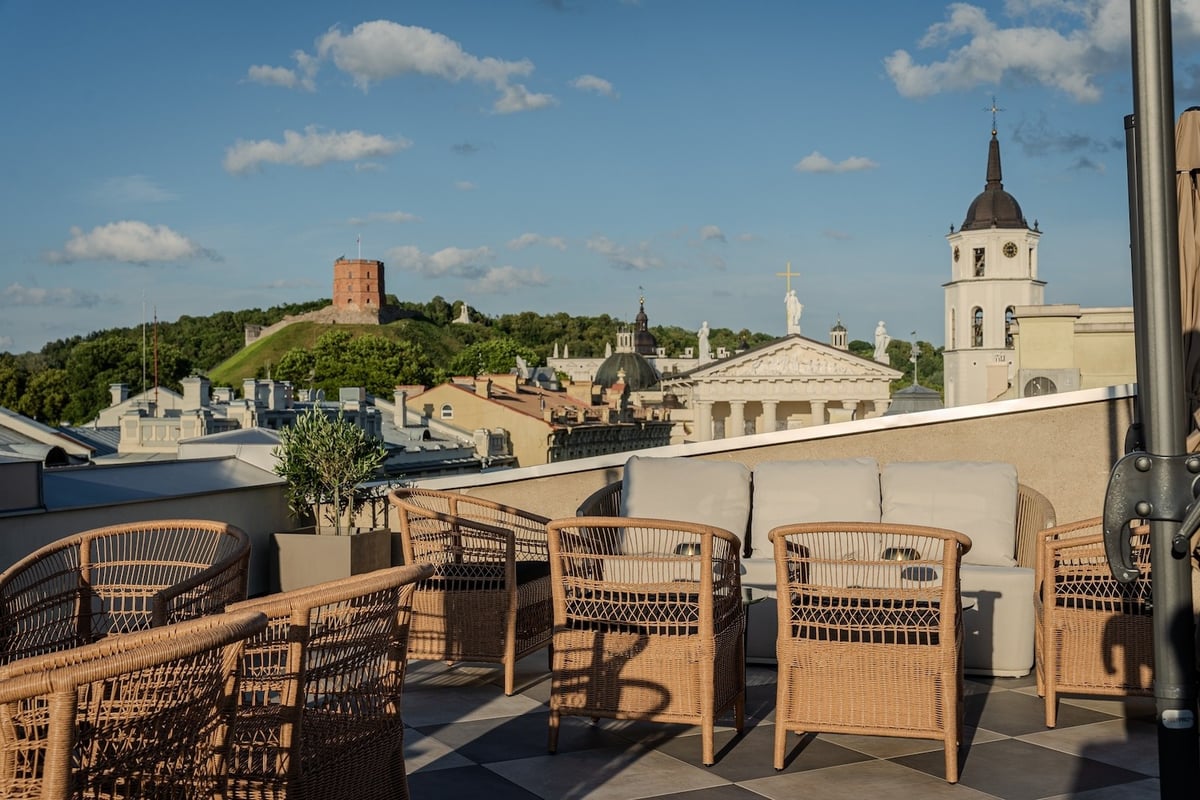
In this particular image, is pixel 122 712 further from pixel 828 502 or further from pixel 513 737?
pixel 828 502

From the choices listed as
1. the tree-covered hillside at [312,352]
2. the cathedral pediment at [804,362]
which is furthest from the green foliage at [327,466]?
the tree-covered hillside at [312,352]

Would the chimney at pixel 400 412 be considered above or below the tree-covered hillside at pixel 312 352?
below

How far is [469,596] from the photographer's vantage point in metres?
4.52

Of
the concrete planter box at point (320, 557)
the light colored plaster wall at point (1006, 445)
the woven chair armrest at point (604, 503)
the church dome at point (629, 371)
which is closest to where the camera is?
the woven chair armrest at point (604, 503)

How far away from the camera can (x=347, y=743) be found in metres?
2.34

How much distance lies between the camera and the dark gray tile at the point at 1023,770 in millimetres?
3252

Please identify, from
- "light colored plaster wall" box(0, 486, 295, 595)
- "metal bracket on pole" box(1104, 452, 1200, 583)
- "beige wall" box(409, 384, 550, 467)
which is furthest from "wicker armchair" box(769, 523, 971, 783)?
"beige wall" box(409, 384, 550, 467)

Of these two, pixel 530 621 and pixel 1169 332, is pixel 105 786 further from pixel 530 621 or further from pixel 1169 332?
pixel 530 621

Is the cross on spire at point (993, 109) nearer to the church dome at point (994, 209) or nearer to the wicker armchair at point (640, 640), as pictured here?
the church dome at point (994, 209)

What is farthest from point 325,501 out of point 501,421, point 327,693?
point 501,421

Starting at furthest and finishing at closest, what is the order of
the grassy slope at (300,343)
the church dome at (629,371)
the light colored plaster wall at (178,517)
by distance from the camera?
the church dome at (629,371)
the grassy slope at (300,343)
the light colored plaster wall at (178,517)

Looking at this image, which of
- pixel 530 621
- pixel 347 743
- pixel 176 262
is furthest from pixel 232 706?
pixel 176 262

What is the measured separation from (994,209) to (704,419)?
22.5m

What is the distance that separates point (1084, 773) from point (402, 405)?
45741mm
